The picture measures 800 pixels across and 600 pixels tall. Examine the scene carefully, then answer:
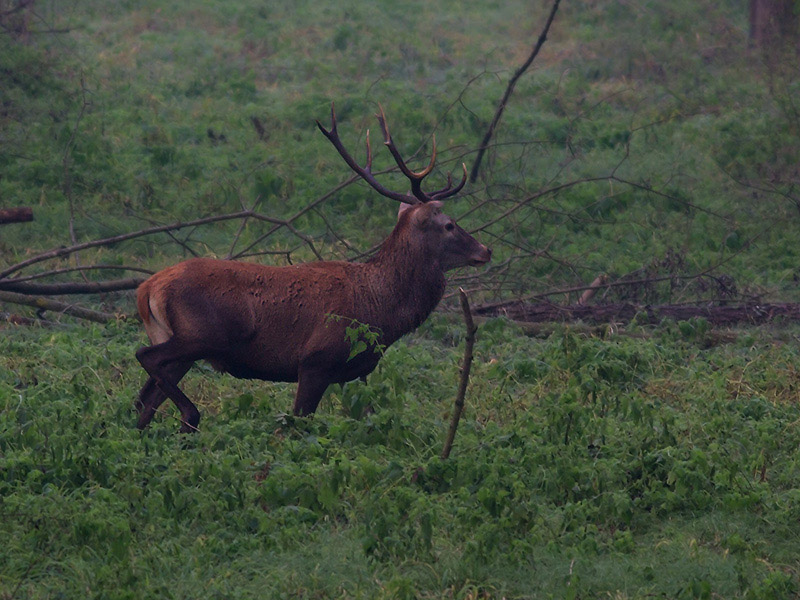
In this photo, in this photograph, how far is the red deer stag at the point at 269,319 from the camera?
7000mm

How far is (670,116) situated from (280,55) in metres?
5.95

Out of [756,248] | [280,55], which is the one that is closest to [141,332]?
[756,248]

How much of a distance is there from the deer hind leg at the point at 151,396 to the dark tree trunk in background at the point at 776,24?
11.6m

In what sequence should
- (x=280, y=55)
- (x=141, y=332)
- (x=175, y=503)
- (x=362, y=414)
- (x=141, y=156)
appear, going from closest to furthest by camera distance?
(x=175, y=503) < (x=362, y=414) < (x=141, y=332) < (x=141, y=156) < (x=280, y=55)

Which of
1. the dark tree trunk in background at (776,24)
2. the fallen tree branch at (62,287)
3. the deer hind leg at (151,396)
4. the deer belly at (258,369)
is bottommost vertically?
the fallen tree branch at (62,287)

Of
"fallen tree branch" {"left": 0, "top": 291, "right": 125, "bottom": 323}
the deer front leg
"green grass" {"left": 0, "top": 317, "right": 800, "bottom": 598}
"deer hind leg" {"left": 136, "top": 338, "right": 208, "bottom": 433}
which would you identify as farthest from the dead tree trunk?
the deer front leg

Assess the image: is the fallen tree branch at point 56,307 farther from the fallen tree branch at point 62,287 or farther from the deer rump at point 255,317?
the deer rump at point 255,317

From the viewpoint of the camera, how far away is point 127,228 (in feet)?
39.7

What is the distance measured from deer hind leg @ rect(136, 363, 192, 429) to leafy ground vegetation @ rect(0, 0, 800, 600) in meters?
0.09

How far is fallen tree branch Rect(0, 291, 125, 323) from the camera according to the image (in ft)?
31.4

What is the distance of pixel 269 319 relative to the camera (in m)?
7.16

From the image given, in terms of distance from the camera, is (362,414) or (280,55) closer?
(362,414)

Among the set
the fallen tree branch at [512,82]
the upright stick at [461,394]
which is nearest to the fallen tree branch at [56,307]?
the fallen tree branch at [512,82]

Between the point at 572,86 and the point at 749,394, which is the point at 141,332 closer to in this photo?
the point at 749,394
